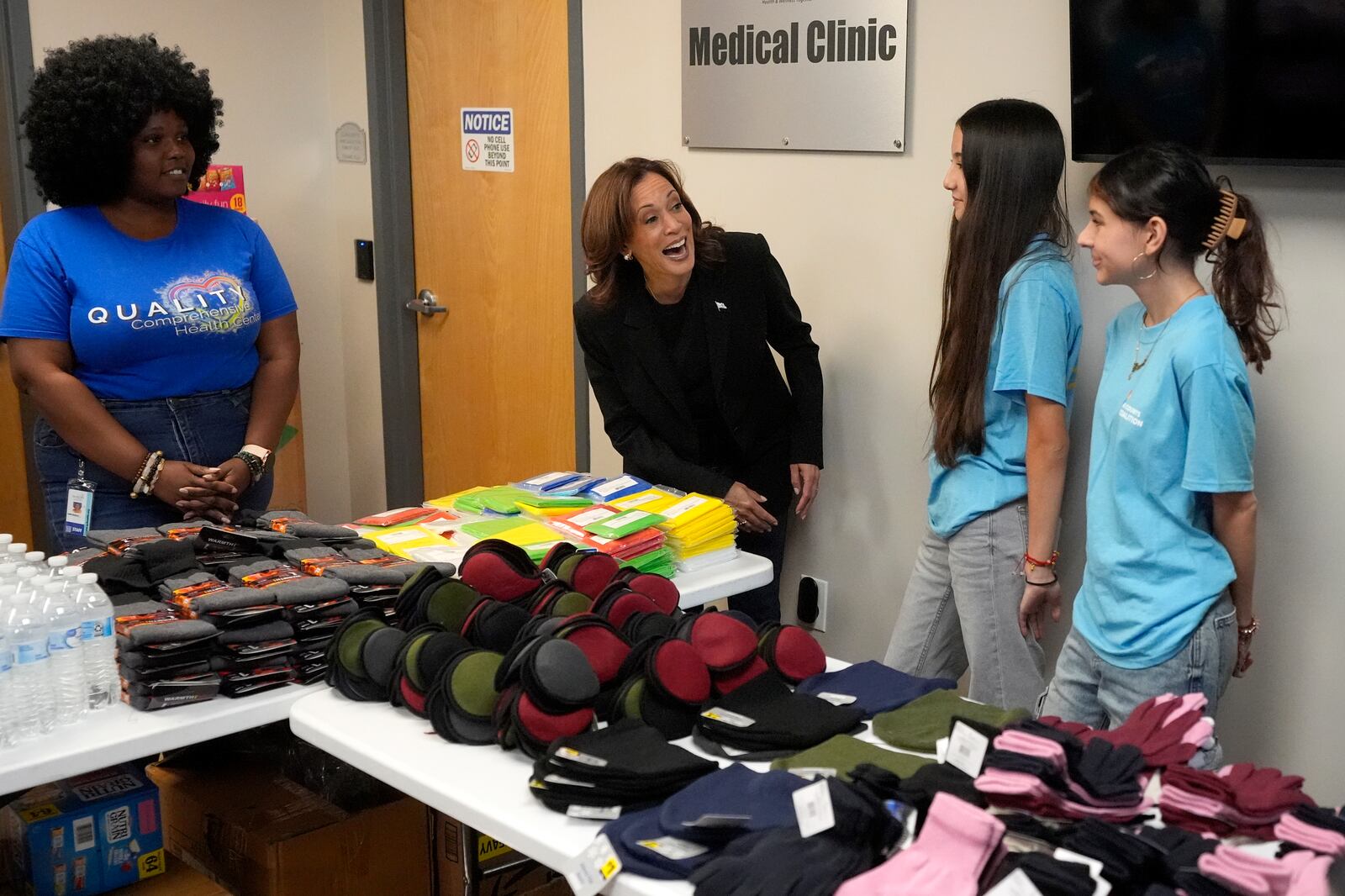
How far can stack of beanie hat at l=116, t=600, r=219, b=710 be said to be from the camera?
1.86 meters

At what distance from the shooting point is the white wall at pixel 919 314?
2.46m

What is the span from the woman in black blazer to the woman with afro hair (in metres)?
0.84

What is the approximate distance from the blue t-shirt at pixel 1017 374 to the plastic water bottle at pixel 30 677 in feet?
5.54

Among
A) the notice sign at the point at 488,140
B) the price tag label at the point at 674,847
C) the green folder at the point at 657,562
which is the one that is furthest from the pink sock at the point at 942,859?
the notice sign at the point at 488,140

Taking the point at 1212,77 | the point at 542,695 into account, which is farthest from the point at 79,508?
the point at 1212,77

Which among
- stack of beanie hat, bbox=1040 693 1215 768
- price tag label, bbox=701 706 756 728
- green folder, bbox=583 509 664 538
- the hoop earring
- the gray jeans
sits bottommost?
the gray jeans

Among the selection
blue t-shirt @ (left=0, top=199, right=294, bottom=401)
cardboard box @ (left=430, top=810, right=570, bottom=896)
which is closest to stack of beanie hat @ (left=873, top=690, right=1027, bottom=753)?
cardboard box @ (left=430, top=810, right=570, bottom=896)

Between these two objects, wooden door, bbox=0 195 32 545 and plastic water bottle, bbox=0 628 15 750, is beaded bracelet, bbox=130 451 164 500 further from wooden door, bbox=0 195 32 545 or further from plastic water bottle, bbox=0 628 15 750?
wooden door, bbox=0 195 32 545

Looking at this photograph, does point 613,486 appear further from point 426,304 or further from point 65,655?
point 426,304

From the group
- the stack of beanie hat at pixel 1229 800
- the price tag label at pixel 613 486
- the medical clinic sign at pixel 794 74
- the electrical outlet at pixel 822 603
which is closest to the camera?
the stack of beanie hat at pixel 1229 800

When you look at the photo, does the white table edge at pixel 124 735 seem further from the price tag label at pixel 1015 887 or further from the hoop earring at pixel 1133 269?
the hoop earring at pixel 1133 269

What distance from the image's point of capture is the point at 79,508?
108 inches

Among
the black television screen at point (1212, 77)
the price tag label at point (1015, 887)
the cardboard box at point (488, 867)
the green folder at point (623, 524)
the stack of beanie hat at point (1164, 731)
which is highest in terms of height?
the black television screen at point (1212, 77)

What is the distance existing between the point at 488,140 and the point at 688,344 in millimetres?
1568
